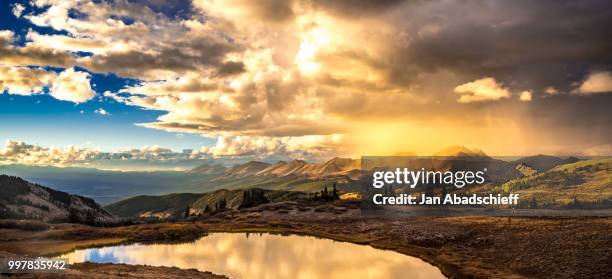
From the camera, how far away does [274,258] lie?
265ft

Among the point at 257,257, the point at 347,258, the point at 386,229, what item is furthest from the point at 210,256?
the point at 386,229

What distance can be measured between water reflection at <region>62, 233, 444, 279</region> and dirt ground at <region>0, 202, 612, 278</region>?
6.52 meters

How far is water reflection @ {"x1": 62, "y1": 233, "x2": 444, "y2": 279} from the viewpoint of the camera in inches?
2657

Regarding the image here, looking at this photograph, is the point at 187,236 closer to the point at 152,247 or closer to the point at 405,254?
the point at 152,247

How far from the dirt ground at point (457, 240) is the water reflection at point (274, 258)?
652cm

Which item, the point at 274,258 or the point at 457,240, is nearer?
the point at 274,258

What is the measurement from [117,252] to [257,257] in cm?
3238

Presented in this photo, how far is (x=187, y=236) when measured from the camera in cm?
11712

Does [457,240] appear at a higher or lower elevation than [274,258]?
higher

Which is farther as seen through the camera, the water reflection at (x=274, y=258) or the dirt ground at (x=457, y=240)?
the water reflection at (x=274, y=258)

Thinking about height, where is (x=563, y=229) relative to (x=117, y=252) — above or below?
above

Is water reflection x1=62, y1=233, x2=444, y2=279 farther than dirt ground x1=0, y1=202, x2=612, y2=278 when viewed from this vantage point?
Yes

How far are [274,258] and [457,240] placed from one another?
44.8m

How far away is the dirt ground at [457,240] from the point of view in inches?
2621
